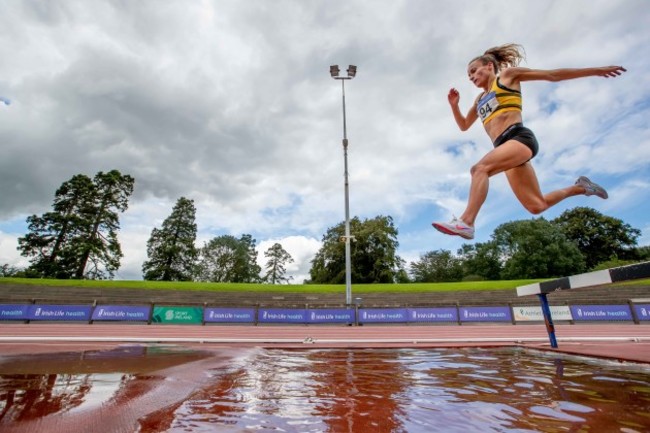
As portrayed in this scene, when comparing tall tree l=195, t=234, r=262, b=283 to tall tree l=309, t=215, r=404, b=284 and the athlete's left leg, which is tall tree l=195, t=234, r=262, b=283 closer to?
tall tree l=309, t=215, r=404, b=284

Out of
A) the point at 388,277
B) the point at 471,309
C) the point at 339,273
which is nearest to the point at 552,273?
the point at 388,277

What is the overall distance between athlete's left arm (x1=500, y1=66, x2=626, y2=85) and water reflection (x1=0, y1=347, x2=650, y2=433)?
9.62 ft

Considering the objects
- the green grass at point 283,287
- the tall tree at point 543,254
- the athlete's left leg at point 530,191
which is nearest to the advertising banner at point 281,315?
the athlete's left leg at point 530,191

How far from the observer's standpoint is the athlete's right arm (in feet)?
14.2

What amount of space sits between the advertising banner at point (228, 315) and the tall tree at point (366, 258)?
3652 centimetres

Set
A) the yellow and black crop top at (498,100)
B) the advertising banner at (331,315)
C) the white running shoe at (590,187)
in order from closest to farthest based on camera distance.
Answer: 1. the yellow and black crop top at (498,100)
2. the white running shoe at (590,187)
3. the advertising banner at (331,315)

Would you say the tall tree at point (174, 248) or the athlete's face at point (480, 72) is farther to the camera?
the tall tree at point (174, 248)

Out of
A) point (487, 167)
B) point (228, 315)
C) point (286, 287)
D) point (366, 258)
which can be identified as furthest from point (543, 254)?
point (487, 167)

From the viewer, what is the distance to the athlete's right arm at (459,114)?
432 centimetres

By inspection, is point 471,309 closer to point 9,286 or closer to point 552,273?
point 9,286

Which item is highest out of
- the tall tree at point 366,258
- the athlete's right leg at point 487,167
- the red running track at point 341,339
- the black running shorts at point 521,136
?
the tall tree at point 366,258

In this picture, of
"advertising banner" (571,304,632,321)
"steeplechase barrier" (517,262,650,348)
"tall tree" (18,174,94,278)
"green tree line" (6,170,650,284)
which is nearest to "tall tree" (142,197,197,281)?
"green tree line" (6,170,650,284)

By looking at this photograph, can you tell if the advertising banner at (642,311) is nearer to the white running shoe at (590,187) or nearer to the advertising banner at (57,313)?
the white running shoe at (590,187)

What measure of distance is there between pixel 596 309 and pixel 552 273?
45.4 metres
